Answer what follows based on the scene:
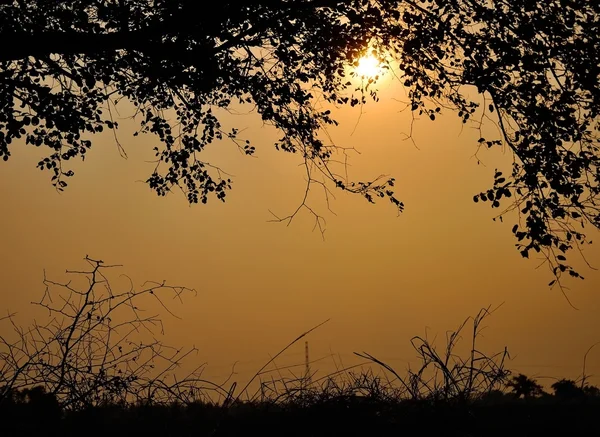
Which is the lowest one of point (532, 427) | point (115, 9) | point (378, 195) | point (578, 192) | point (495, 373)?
point (532, 427)

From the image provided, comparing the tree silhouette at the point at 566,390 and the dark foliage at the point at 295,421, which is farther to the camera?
the tree silhouette at the point at 566,390

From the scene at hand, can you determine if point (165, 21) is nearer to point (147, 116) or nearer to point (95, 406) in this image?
point (147, 116)

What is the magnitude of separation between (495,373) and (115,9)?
806 centimetres

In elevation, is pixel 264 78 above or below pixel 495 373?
above

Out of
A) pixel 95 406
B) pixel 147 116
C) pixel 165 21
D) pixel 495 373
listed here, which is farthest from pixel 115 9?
pixel 495 373

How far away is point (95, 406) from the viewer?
4656 mm

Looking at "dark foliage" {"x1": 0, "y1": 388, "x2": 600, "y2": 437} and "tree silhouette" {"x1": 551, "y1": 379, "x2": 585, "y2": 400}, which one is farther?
"tree silhouette" {"x1": 551, "y1": 379, "x2": 585, "y2": 400}

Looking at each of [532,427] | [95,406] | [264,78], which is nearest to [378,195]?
[264,78]

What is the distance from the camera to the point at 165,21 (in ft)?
31.1

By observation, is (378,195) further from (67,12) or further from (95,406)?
(95,406)

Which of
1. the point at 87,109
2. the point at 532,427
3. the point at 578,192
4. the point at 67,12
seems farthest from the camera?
the point at 87,109

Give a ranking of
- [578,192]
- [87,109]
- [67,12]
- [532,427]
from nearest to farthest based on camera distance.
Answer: [532,427] < [578,192] < [67,12] < [87,109]

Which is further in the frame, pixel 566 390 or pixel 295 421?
pixel 566 390

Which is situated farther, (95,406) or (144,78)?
(144,78)
